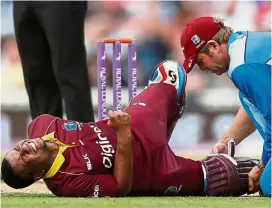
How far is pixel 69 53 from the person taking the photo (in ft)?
21.9

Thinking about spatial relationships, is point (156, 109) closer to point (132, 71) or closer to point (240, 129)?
point (240, 129)

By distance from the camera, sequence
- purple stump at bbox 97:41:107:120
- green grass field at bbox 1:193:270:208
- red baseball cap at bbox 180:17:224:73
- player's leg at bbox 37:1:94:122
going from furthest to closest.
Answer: purple stump at bbox 97:41:107:120 < player's leg at bbox 37:1:94:122 < red baseball cap at bbox 180:17:224:73 < green grass field at bbox 1:193:270:208

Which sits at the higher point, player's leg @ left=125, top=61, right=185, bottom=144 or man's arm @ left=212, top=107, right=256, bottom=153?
player's leg @ left=125, top=61, right=185, bottom=144

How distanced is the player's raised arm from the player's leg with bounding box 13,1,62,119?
76.6 inches

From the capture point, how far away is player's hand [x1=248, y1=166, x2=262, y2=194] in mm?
5328

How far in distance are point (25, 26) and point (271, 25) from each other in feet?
12.0

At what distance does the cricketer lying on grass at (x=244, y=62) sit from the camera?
500 cm

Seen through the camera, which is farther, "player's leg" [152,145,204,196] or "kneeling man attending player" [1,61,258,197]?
"player's leg" [152,145,204,196]

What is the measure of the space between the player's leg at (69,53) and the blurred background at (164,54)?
3.20 metres

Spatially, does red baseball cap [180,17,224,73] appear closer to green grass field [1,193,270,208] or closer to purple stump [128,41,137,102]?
green grass field [1,193,270,208]

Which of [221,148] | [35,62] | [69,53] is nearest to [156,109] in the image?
[221,148]

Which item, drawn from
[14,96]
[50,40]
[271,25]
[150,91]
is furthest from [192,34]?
[14,96]

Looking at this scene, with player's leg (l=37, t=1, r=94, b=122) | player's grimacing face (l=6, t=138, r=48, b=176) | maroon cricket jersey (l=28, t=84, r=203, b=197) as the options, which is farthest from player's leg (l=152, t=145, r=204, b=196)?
player's leg (l=37, t=1, r=94, b=122)

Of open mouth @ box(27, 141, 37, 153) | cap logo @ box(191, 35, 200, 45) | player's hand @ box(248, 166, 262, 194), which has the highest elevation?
cap logo @ box(191, 35, 200, 45)
